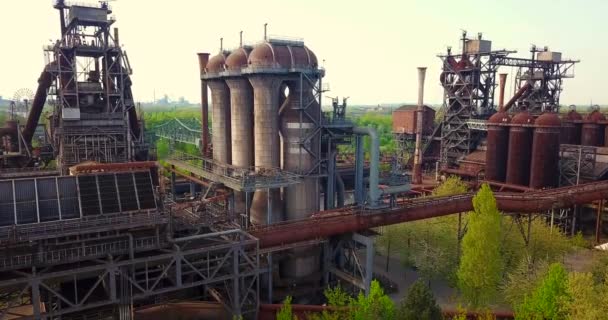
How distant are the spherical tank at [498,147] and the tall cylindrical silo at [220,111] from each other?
30.7m

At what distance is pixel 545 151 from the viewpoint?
46.5 metres

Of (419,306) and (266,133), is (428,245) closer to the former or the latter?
(266,133)

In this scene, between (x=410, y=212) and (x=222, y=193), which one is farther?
(x=222, y=193)

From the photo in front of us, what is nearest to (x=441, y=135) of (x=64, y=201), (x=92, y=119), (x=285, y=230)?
(x=285, y=230)

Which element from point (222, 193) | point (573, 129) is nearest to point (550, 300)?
point (222, 193)

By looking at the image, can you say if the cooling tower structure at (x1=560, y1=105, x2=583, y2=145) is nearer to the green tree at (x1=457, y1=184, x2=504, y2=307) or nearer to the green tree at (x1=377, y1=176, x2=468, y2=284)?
the green tree at (x1=377, y1=176, x2=468, y2=284)

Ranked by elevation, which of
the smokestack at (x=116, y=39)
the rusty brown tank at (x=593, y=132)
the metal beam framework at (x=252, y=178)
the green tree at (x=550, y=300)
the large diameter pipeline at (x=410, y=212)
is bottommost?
the green tree at (x=550, y=300)

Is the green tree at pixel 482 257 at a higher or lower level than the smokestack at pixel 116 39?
lower

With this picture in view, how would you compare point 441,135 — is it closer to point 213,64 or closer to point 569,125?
point 569,125

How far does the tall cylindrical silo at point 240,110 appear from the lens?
36.9m

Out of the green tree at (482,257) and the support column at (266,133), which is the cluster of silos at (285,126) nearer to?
the support column at (266,133)

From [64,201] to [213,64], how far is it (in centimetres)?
2199

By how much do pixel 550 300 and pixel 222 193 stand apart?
25287 millimetres

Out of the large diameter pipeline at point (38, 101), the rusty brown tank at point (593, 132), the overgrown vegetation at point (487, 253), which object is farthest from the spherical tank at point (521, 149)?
the large diameter pipeline at point (38, 101)
